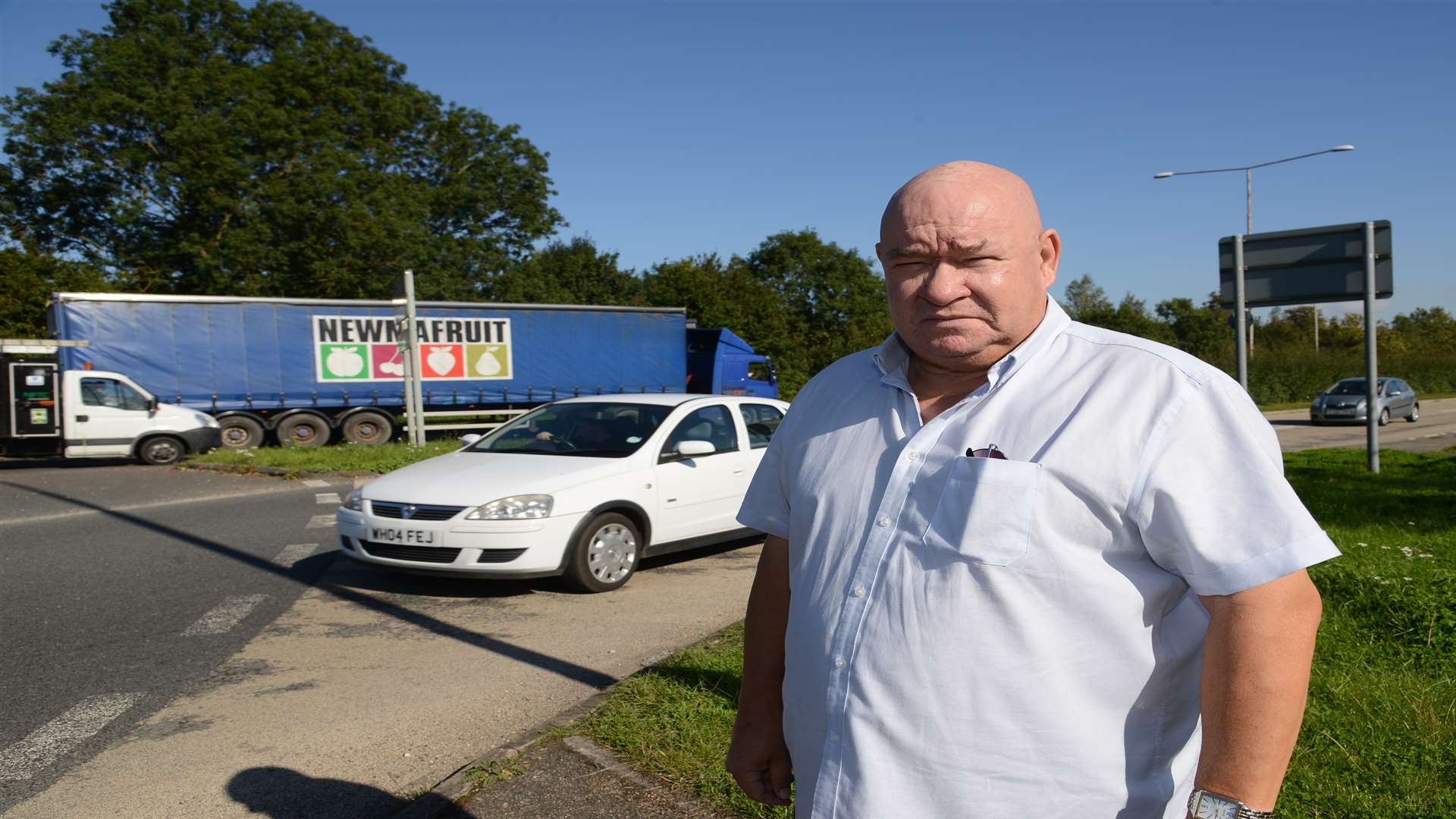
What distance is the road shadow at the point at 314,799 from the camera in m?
3.63

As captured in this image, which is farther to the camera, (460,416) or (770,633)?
(460,416)

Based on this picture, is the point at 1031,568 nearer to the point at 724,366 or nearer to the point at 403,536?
the point at 403,536

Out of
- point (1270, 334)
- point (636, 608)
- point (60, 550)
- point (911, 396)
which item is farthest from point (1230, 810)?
point (1270, 334)

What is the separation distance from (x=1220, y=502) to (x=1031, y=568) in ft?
0.93

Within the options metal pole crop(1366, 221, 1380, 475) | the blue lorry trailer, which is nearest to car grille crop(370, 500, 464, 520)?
metal pole crop(1366, 221, 1380, 475)

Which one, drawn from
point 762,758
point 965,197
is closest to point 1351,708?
point 762,758

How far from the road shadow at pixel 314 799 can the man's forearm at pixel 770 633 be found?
6.02 feet

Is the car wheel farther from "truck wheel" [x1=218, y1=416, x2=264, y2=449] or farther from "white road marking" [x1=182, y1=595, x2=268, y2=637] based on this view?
"truck wheel" [x1=218, y1=416, x2=264, y2=449]

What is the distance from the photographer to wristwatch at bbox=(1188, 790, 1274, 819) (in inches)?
59.0

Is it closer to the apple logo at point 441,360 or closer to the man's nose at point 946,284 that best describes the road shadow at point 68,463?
the apple logo at point 441,360

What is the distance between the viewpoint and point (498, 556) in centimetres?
694

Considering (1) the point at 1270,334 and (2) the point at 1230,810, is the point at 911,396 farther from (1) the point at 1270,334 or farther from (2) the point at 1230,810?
(1) the point at 1270,334

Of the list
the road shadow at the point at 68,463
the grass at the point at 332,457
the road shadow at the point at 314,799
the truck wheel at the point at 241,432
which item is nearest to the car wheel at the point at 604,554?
the road shadow at the point at 314,799

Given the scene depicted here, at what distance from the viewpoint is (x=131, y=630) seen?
6.35 metres
